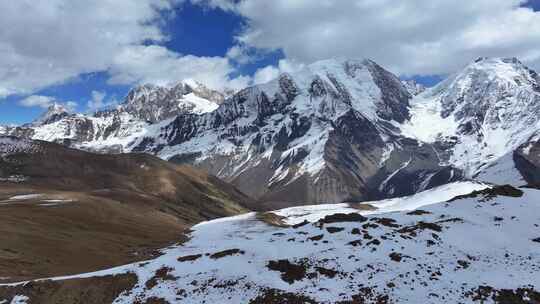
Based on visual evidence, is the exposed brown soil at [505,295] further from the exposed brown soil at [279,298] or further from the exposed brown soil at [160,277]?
the exposed brown soil at [160,277]

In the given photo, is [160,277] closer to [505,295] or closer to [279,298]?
[279,298]

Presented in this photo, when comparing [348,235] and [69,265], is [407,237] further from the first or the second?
[69,265]

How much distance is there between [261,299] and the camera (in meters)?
46.8

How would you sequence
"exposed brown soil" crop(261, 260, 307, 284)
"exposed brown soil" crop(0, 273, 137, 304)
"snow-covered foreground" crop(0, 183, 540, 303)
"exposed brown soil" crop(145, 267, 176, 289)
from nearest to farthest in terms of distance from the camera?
"snow-covered foreground" crop(0, 183, 540, 303), "exposed brown soil" crop(261, 260, 307, 284), "exposed brown soil" crop(0, 273, 137, 304), "exposed brown soil" crop(145, 267, 176, 289)

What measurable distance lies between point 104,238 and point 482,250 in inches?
3455

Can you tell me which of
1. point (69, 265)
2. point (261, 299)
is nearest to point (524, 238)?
point (261, 299)

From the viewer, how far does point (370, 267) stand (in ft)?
167

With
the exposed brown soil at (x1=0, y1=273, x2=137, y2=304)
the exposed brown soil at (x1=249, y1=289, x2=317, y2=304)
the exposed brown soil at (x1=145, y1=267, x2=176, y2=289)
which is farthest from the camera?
the exposed brown soil at (x1=145, y1=267, x2=176, y2=289)

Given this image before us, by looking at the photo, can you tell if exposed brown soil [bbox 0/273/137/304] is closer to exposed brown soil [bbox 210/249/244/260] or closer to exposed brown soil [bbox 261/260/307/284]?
exposed brown soil [bbox 210/249/244/260]

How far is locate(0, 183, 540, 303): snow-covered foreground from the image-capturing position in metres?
45.7

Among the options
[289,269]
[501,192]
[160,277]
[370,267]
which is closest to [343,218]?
[501,192]

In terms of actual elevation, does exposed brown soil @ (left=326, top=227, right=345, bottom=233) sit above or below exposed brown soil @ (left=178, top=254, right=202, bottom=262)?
above

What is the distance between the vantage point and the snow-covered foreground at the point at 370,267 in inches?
1799

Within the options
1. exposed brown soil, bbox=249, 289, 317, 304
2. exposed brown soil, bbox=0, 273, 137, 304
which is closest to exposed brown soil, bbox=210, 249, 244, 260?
exposed brown soil, bbox=0, 273, 137, 304
